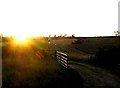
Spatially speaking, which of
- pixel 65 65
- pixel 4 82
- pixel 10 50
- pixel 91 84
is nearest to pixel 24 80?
pixel 4 82

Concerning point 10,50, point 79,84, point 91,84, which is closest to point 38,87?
point 79,84

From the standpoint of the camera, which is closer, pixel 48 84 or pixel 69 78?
pixel 48 84

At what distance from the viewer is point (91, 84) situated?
1791cm

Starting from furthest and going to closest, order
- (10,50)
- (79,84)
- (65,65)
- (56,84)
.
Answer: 1. (10,50)
2. (65,65)
3. (79,84)
4. (56,84)

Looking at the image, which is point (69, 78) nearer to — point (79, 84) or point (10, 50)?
point (79, 84)

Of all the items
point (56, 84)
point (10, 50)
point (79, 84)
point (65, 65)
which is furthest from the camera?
point (10, 50)

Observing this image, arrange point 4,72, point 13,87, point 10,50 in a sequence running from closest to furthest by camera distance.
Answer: point 13,87 < point 4,72 < point 10,50

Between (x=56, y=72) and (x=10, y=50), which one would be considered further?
(x=10, y=50)

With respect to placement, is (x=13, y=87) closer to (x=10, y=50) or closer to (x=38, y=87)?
(x=38, y=87)

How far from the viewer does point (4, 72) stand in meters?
18.9

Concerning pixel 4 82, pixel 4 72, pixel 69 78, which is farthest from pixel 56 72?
pixel 4 82

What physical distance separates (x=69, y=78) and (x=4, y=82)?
13.0 ft

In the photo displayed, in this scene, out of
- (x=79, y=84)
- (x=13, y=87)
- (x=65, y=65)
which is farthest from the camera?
(x=65, y=65)

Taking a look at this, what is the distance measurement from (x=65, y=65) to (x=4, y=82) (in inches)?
311
